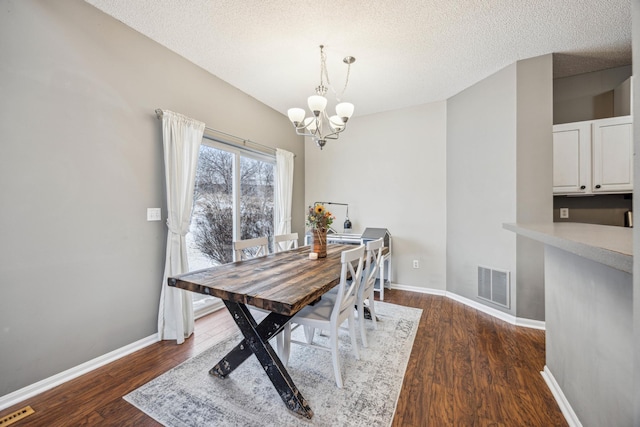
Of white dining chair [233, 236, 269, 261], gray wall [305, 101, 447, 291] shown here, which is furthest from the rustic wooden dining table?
gray wall [305, 101, 447, 291]

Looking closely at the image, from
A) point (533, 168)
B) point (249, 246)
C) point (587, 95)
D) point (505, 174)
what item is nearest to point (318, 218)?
point (249, 246)

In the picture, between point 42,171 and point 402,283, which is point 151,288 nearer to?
point 42,171

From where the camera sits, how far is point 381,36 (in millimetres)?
2234

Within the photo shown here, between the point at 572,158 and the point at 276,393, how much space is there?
3.68 m

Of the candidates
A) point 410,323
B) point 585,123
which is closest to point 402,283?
point 410,323

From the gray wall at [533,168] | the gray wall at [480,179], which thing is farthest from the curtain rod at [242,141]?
the gray wall at [533,168]

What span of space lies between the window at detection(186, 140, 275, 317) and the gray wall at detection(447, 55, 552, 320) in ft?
9.22

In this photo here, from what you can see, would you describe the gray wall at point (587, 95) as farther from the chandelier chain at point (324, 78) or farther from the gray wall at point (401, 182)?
the chandelier chain at point (324, 78)

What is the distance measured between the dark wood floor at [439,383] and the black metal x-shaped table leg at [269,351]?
57cm

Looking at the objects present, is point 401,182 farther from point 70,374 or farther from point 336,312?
point 70,374

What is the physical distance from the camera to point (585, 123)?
8.69 feet

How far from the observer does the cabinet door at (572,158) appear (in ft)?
8.71

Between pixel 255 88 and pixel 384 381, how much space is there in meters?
3.42

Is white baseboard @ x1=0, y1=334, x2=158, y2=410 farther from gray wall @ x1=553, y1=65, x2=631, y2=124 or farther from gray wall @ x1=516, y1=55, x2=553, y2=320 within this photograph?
gray wall @ x1=553, y1=65, x2=631, y2=124
